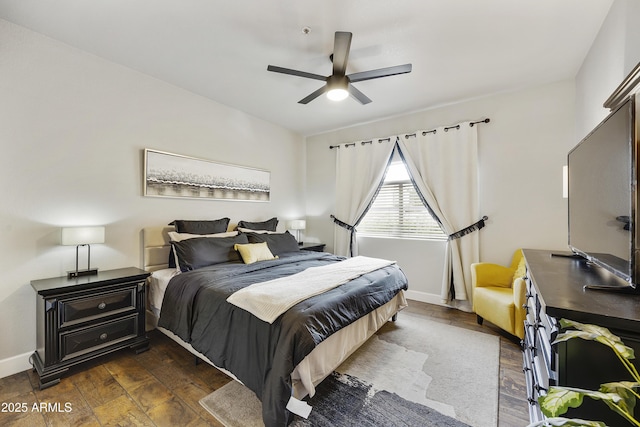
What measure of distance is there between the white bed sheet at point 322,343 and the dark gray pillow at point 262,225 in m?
1.20

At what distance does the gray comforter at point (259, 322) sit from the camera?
1.54m

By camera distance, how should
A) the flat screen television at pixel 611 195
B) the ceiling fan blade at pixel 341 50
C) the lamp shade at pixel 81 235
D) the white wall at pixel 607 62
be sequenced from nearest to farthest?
the flat screen television at pixel 611 195 → the white wall at pixel 607 62 → the ceiling fan blade at pixel 341 50 → the lamp shade at pixel 81 235

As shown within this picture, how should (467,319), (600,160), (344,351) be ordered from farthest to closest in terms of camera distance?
(467,319), (344,351), (600,160)

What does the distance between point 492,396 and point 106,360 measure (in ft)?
10.6

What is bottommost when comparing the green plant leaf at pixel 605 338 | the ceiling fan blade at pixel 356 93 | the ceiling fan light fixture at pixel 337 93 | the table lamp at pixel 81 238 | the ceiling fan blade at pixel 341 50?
the green plant leaf at pixel 605 338

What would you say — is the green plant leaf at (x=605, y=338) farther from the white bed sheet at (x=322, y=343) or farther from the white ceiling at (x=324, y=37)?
the white ceiling at (x=324, y=37)

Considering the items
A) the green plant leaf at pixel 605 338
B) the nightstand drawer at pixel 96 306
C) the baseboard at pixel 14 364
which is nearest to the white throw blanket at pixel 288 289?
the nightstand drawer at pixel 96 306

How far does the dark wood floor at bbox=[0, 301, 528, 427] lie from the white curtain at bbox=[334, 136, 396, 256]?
2583 millimetres

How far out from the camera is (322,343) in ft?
6.05

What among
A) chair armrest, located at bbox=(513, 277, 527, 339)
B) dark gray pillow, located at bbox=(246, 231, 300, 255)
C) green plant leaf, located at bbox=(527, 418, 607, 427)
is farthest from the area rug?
dark gray pillow, located at bbox=(246, 231, 300, 255)

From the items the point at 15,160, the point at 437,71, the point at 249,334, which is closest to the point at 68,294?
the point at 15,160

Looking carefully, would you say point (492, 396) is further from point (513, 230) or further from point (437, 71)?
point (437, 71)

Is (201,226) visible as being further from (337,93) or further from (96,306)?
(337,93)

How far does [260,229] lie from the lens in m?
4.00
